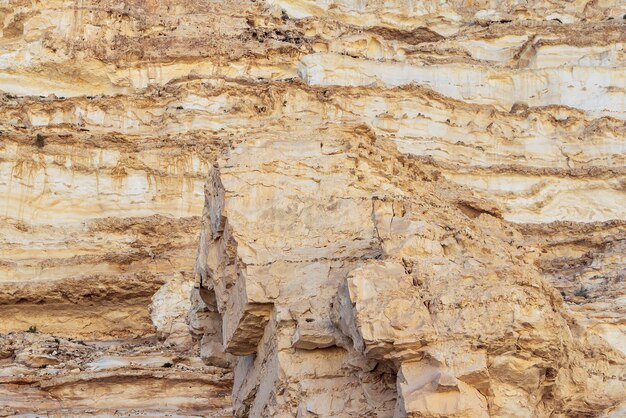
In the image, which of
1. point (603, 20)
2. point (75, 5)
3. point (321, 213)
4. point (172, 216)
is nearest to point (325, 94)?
point (172, 216)

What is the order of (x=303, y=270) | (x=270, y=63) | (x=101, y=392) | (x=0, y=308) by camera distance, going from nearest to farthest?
(x=303, y=270) < (x=101, y=392) < (x=0, y=308) < (x=270, y=63)

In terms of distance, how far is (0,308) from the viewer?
22.1 meters

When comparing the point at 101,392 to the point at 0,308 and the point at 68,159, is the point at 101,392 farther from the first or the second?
the point at 68,159

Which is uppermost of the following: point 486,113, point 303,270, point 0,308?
point 303,270

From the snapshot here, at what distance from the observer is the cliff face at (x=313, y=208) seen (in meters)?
9.16

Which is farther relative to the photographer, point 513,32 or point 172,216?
point 513,32

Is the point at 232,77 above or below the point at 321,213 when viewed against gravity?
below

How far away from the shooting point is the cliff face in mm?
9164

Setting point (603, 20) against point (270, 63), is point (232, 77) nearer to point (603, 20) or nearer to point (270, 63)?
point (270, 63)

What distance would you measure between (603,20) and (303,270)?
3179 cm

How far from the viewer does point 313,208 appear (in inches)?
420

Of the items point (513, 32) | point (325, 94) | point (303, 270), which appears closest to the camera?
point (303, 270)

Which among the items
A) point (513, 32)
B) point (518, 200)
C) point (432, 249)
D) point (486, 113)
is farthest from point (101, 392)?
point (513, 32)

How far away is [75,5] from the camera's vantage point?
3703 cm
